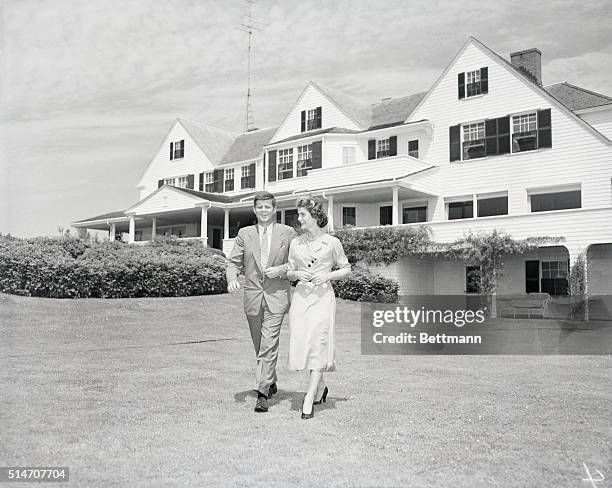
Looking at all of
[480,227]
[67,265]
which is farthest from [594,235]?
[67,265]

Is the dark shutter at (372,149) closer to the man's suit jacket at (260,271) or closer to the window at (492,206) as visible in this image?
the window at (492,206)

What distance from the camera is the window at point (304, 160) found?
30.5 metres

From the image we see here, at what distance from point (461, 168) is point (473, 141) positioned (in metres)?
1.18

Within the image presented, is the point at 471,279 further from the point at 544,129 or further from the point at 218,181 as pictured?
the point at 218,181

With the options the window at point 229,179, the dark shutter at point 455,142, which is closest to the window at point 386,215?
the dark shutter at point 455,142

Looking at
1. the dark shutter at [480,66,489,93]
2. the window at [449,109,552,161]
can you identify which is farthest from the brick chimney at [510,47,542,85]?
the window at [449,109,552,161]

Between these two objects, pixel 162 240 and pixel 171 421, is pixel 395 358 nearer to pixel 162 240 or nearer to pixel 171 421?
pixel 171 421

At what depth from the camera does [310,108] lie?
3209cm

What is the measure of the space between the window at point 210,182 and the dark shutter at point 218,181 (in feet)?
0.33

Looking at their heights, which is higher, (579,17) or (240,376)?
(579,17)

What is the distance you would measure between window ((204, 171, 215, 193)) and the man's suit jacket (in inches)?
1215

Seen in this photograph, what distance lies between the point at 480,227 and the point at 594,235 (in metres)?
3.77

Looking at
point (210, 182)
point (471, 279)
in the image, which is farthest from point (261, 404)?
point (210, 182)

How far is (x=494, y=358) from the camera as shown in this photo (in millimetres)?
A: 10234
